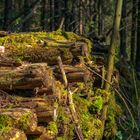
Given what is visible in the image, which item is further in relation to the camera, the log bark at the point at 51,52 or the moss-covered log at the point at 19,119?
the log bark at the point at 51,52

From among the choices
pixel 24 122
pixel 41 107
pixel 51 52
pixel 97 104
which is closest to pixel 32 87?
pixel 41 107

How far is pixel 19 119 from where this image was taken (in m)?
4.34

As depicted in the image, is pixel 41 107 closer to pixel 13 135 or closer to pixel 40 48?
pixel 13 135

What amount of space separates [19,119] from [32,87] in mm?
743

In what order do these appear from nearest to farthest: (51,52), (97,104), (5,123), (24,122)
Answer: (5,123) < (24,122) < (51,52) < (97,104)

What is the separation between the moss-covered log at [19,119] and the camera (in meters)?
4.28

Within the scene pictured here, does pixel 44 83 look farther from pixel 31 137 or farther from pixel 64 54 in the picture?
pixel 64 54

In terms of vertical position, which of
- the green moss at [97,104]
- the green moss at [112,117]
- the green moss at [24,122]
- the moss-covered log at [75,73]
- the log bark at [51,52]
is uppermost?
the log bark at [51,52]

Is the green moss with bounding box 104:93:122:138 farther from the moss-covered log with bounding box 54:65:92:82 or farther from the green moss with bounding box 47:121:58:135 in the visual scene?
the green moss with bounding box 47:121:58:135

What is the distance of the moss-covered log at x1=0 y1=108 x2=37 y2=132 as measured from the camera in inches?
168

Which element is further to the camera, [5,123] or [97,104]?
[97,104]

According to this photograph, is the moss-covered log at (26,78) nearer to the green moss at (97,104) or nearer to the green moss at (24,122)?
the green moss at (24,122)

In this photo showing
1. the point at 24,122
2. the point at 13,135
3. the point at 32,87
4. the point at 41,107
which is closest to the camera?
the point at 13,135

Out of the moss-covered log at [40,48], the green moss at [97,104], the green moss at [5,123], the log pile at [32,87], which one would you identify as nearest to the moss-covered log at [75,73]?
the log pile at [32,87]
